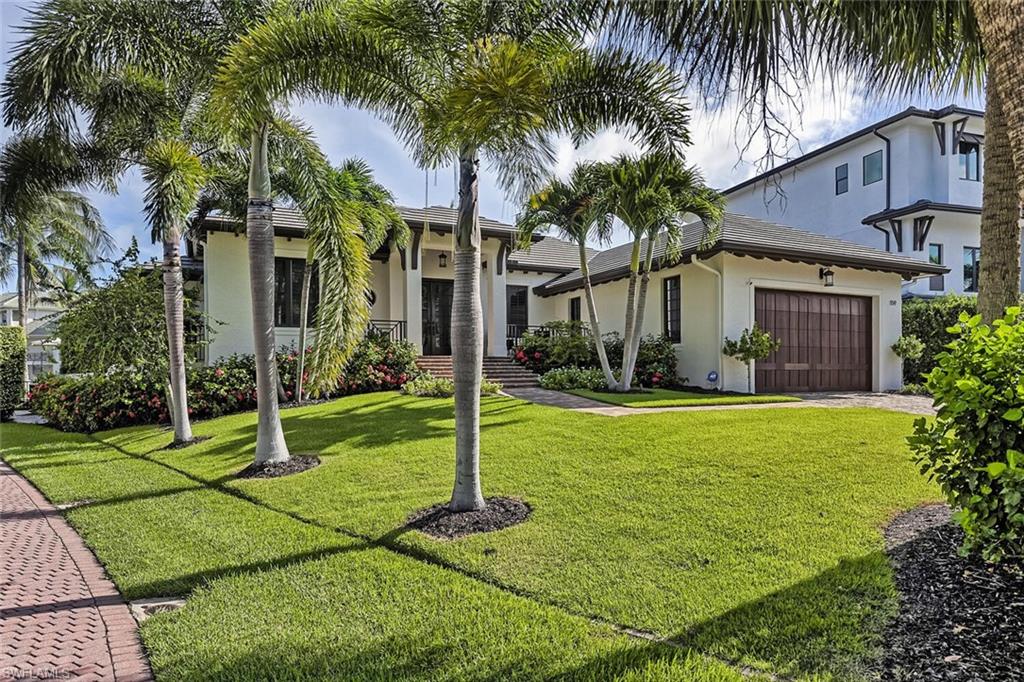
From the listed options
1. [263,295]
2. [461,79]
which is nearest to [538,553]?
[461,79]

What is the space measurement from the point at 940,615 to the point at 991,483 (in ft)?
2.75

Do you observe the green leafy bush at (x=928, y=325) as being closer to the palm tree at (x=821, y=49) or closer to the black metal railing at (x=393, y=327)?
the palm tree at (x=821, y=49)

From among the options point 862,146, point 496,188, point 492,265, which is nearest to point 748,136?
point 496,188

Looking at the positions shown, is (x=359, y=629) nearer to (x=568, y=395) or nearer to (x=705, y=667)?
(x=705, y=667)

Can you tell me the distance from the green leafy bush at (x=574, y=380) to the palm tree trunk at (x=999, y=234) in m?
10.4

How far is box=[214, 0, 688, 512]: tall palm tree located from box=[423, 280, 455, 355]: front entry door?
1298cm

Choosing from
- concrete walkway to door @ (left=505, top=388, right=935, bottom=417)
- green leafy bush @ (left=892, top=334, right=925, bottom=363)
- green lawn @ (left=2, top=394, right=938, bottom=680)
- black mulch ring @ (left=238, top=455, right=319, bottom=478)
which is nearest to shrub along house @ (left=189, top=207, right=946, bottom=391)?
green leafy bush @ (left=892, top=334, right=925, bottom=363)

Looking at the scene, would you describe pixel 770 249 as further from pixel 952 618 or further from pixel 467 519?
pixel 952 618

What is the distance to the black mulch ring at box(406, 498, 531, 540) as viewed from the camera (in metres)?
5.55

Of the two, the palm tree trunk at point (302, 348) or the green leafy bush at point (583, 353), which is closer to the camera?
the palm tree trunk at point (302, 348)

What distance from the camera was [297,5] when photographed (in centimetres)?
823

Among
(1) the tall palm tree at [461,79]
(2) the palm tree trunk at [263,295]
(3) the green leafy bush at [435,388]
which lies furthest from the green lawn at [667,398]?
(2) the palm tree trunk at [263,295]

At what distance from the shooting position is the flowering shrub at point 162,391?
45.8 feet

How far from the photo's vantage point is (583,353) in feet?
57.2
